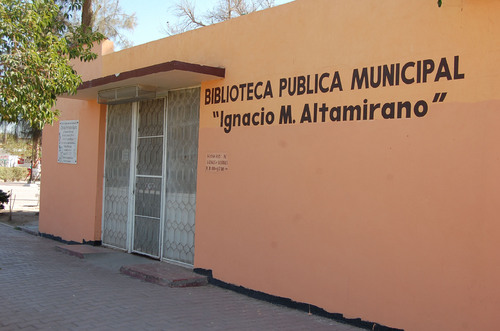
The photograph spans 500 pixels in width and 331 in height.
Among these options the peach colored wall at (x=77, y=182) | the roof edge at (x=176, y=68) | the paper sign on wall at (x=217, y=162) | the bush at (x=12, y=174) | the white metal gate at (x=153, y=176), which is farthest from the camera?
the bush at (x=12, y=174)

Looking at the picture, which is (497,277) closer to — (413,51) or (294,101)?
(413,51)

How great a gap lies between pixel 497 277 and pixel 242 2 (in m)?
20.3

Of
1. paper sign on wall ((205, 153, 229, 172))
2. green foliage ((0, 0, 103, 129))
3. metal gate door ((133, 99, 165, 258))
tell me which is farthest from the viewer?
metal gate door ((133, 99, 165, 258))

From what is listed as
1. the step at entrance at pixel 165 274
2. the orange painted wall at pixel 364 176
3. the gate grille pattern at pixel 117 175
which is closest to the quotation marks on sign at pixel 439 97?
the orange painted wall at pixel 364 176

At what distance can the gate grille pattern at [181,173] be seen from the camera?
305 inches

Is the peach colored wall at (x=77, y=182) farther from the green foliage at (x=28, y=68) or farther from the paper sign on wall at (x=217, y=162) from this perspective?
the green foliage at (x=28, y=68)

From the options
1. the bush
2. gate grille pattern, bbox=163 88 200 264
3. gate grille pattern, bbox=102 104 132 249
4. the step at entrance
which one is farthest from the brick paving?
the bush

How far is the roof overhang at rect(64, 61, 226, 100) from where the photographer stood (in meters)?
6.91

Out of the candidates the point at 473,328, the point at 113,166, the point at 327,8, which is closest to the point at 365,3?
the point at 327,8

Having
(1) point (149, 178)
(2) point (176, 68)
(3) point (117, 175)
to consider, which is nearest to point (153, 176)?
(1) point (149, 178)

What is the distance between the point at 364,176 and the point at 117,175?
226 inches

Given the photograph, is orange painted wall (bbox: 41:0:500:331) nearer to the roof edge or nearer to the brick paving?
the roof edge

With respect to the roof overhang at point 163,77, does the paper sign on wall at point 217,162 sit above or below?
below

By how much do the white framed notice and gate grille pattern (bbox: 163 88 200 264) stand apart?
3436mm
